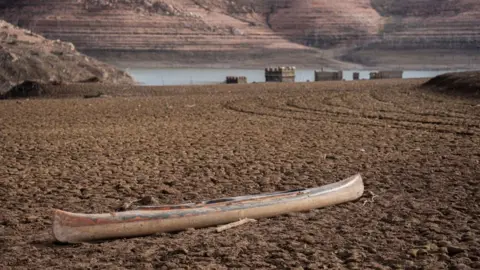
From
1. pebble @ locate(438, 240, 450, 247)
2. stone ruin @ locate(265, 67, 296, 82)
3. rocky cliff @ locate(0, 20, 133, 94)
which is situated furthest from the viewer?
stone ruin @ locate(265, 67, 296, 82)

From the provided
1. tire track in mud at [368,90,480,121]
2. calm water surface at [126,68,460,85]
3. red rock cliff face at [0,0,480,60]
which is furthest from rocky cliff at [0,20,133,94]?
red rock cliff face at [0,0,480,60]

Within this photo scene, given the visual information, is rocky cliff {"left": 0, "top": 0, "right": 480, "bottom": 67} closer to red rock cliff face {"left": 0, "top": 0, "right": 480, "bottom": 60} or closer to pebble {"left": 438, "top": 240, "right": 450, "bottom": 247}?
red rock cliff face {"left": 0, "top": 0, "right": 480, "bottom": 60}

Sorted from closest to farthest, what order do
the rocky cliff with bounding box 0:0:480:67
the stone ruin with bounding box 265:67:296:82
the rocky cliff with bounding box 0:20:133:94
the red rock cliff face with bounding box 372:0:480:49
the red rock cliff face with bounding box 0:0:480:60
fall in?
the rocky cliff with bounding box 0:20:133:94, the stone ruin with bounding box 265:67:296:82, the rocky cliff with bounding box 0:0:480:67, the red rock cliff face with bounding box 0:0:480:60, the red rock cliff face with bounding box 372:0:480:49

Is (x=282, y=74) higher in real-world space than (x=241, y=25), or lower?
lower

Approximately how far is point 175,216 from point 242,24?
6844 centimetres

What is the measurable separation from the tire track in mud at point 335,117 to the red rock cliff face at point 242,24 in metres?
48.8

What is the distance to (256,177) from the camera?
7.28 metres

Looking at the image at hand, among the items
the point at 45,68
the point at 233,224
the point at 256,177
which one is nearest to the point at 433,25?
the point at 45,68

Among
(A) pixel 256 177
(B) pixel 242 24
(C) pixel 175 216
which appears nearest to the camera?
(C) pixel 175 216

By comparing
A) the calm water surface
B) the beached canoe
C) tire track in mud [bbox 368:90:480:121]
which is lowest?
the calm water surface

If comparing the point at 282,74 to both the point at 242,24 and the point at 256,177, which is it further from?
the point at 242,24

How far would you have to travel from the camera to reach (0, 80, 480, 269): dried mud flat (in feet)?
15.4

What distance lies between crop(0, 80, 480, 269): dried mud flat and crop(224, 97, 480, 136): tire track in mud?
42 mm

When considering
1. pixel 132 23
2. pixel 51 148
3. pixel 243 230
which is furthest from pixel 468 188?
pixel 132 23
